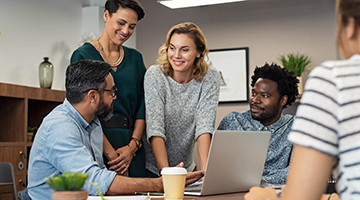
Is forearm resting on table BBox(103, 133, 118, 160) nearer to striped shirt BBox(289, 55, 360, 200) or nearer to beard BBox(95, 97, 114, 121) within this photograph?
beard BBox(95, 97, 114, 121)

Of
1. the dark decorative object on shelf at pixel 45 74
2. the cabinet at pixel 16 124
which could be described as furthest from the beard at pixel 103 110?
the dark decorative object on shelf at pixel 45 74

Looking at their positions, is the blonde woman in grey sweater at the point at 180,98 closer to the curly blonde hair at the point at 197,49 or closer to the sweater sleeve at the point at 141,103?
the curly blonde hair at the point at 197,49

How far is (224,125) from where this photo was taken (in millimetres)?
2234

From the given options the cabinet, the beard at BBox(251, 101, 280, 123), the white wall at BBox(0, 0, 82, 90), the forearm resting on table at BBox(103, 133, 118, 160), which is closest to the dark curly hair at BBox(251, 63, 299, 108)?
the beard at BBox(251, 101, 280, 123)

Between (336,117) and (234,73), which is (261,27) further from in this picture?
(336,117)

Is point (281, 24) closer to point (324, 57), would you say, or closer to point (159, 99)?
point (324, 57)

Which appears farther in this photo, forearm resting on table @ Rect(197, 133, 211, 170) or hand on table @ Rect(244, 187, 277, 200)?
forearm resting on table @ Rect(197, 133, 211, 170)

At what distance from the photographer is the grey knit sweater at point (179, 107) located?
1.99m

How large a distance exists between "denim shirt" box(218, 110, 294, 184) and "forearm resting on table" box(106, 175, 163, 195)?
0.64 m

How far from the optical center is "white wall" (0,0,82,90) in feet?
11.5

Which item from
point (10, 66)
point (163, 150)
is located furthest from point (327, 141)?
point (10, 66)

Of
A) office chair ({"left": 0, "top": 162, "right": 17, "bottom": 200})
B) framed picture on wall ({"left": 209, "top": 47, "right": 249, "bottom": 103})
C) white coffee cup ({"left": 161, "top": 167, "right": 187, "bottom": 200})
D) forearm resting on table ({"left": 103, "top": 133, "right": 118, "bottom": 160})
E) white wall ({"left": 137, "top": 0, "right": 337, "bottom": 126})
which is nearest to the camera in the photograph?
white coffee cup ({"left": 161, "top": 167, "right": 187, "bottom": 200})

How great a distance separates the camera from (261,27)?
14.9 ft

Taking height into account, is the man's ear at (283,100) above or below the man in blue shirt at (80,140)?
above
